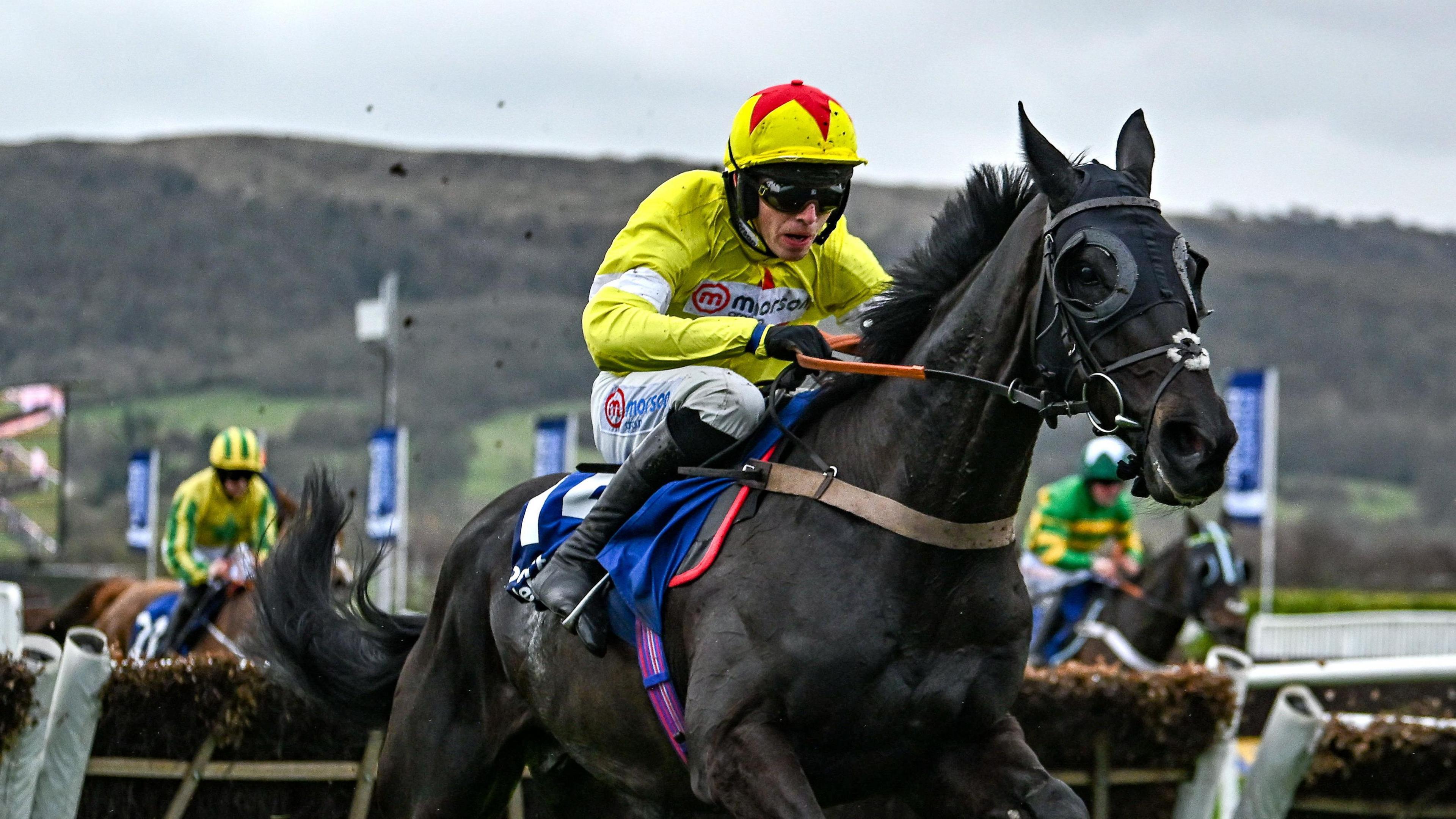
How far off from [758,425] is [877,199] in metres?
81.3

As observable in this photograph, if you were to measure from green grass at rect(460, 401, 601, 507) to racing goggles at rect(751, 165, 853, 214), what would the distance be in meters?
51.4

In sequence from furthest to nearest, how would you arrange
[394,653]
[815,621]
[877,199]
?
[877,199] → [394,653] → [815,621]

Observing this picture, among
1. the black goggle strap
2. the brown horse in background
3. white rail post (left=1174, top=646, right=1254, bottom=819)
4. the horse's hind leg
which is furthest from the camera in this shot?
the brown horse in background

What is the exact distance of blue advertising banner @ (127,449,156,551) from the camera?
854 inches

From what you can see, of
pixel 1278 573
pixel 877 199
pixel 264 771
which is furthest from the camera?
pixel 877 199

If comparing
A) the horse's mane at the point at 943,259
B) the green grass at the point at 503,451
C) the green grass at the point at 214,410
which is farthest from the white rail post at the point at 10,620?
the green grass at the point at 503,451

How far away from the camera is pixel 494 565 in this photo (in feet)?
16.3

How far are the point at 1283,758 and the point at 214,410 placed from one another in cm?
5235

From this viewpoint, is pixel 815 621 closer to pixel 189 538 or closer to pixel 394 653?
pixel 394 653

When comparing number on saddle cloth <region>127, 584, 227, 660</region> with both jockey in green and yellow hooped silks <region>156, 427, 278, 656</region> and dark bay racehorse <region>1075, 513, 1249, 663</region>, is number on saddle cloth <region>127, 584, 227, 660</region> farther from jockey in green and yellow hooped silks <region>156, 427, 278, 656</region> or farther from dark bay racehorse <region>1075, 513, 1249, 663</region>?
dark bay racehorse <region>1075, 513, 1249, 663</region>

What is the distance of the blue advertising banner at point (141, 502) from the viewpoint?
2169 cm

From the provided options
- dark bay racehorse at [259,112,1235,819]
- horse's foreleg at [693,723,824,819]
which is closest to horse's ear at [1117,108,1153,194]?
dark bay racehorse at [259,112,1235,819]

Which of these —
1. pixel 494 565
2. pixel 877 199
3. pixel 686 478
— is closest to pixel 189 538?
pixel 494 565

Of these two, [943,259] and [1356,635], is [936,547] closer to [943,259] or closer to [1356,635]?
[943,259]
